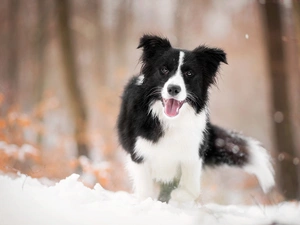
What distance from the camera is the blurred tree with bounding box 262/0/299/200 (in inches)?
215

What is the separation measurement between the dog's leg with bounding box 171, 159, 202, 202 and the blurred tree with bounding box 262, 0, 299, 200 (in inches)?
93.7

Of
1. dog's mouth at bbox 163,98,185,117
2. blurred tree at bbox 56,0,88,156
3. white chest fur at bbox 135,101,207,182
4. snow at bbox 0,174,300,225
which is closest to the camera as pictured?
snow at bbox 0,174,300,225

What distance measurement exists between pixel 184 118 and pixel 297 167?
2.89m

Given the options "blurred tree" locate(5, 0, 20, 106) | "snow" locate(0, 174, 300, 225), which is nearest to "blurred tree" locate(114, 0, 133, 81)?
"blurred tree" locate(5, 0, 20, 106)

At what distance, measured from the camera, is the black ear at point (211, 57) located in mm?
3359

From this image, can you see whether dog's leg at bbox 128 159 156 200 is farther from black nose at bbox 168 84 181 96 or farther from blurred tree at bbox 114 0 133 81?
blurred tree at bbox 114 0 133 81

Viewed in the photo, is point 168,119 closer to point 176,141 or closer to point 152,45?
point 176,141

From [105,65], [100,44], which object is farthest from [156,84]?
[105,65]

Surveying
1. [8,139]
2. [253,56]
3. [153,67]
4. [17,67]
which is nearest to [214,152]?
[153,67]

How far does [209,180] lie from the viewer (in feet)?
15.4

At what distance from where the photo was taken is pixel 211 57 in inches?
133

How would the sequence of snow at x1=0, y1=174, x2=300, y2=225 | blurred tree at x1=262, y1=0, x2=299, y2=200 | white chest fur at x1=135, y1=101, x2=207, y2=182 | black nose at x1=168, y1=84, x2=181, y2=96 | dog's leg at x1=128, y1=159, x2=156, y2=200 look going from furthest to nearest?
blurred tree at x1=262, y1=0, x2=299, y2=200
dog's leg at x1=128, y1=159, x2=156, y2=200
white chest fur at x1=135, y1=101, x2=207, y2=182
black nose at x1=168, y1=84, x2=181, y2=96
snow at x1=0, y1=174, x2=300, y2=225

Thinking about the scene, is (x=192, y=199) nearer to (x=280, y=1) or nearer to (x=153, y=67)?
(x=153, y=67)

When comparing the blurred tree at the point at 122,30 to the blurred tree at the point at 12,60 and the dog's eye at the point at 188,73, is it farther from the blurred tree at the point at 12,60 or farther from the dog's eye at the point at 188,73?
the dog's eye at the point at 188,73
